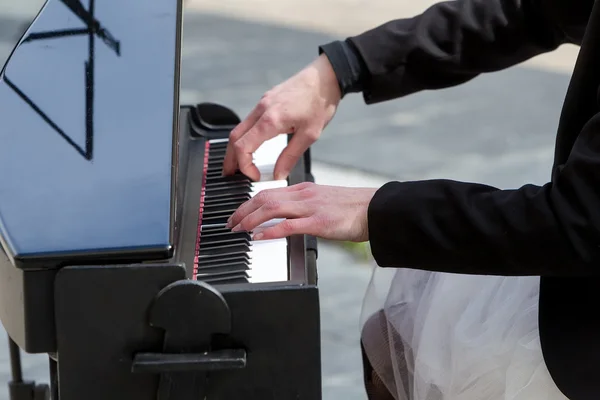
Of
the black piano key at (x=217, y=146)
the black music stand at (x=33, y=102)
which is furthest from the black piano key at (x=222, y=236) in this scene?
the black piano key at (x=217, y=146)

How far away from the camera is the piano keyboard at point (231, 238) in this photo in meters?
1.23

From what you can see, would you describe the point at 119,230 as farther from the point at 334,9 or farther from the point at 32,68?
the point at 334,9

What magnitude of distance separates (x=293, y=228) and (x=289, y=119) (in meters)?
0.40

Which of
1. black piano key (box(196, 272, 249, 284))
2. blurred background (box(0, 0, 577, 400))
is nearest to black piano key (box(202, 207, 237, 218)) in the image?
black piano key (box(196, 272, 249, 284))

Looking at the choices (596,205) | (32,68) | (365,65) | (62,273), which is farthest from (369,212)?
(32,68)

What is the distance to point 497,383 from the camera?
129cm

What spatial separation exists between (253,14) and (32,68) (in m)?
3.18

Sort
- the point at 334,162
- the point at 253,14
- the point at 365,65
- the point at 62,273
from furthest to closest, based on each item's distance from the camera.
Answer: the point at 253,14 → the point at 334,162 → the point at 365,65 → the point at 62,273

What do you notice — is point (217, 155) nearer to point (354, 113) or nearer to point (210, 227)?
point (210, 227)

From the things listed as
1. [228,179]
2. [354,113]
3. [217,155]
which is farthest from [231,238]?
[354,113]

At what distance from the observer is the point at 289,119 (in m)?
1.57

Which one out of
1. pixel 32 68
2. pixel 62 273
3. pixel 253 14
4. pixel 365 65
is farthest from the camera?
pixel 253 14

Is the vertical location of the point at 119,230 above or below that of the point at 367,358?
above

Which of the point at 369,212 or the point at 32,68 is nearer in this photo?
the point at 369,212
